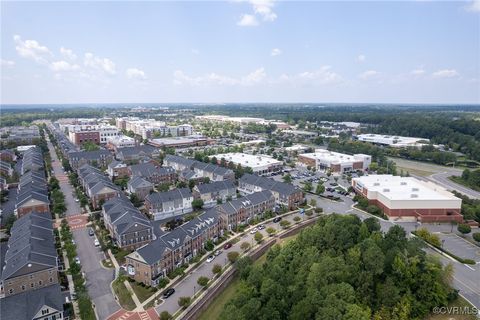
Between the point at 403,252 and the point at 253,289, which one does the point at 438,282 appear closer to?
the point at 403,252

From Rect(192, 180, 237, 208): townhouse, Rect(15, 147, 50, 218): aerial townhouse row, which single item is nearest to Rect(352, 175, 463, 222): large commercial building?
Rect(192, 180, 237, 208): townhouse

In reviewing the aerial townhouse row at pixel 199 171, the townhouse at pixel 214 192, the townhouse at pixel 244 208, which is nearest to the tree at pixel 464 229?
the townhouse at pixel 244 208

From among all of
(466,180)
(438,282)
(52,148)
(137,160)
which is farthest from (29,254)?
(52,148)

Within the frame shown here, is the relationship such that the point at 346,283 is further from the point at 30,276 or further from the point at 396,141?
the point at 396,141

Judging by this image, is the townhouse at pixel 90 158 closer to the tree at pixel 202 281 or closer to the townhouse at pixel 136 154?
the townhouse at pixel 136 154

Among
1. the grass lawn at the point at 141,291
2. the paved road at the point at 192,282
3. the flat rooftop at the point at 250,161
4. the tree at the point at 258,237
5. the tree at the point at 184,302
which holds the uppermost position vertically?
the flat rooftop at the point at 250,161

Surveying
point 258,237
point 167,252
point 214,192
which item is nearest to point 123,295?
point 167,252

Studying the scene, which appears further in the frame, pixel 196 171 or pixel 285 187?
pixel 196 171
